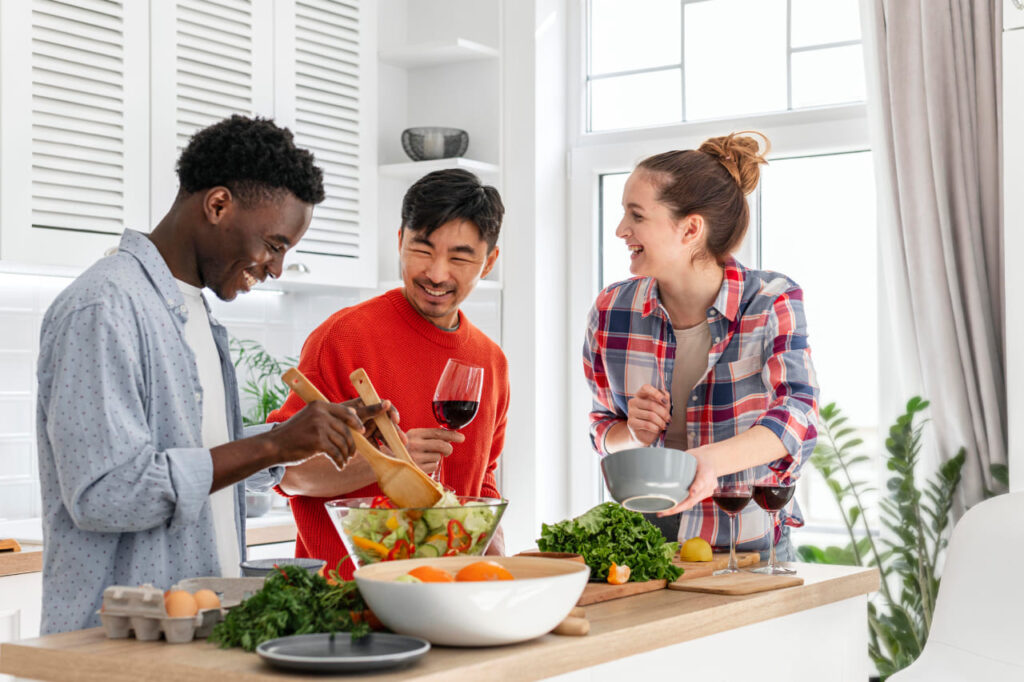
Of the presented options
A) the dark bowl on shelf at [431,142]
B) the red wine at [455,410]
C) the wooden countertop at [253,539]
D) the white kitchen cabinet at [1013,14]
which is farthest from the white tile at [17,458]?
the white kitchen cabinet at [1013,14]

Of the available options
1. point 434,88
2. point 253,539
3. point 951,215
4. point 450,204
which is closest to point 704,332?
point 450,204

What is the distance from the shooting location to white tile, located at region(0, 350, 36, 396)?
3.51 m

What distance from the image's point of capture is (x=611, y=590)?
73.9 inches

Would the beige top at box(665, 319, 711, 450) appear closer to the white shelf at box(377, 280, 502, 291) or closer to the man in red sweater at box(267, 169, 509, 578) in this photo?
the man in red sweater at box(267, 169, 509, 578)

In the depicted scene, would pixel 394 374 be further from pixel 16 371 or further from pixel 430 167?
pixel 430 167

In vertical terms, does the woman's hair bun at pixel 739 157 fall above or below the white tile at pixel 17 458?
above

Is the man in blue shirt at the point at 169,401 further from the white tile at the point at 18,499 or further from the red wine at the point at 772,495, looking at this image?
the white tile at the point at 18,499

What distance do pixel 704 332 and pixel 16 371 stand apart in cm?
217

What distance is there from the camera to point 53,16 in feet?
10.7

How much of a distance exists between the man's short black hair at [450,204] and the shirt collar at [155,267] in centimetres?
67

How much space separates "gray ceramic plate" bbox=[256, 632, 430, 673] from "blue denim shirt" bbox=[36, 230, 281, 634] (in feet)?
1.11

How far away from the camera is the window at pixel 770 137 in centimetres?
383

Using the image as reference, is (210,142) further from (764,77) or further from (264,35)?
(764,77)

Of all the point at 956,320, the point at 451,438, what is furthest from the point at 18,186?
the point at 956,320
